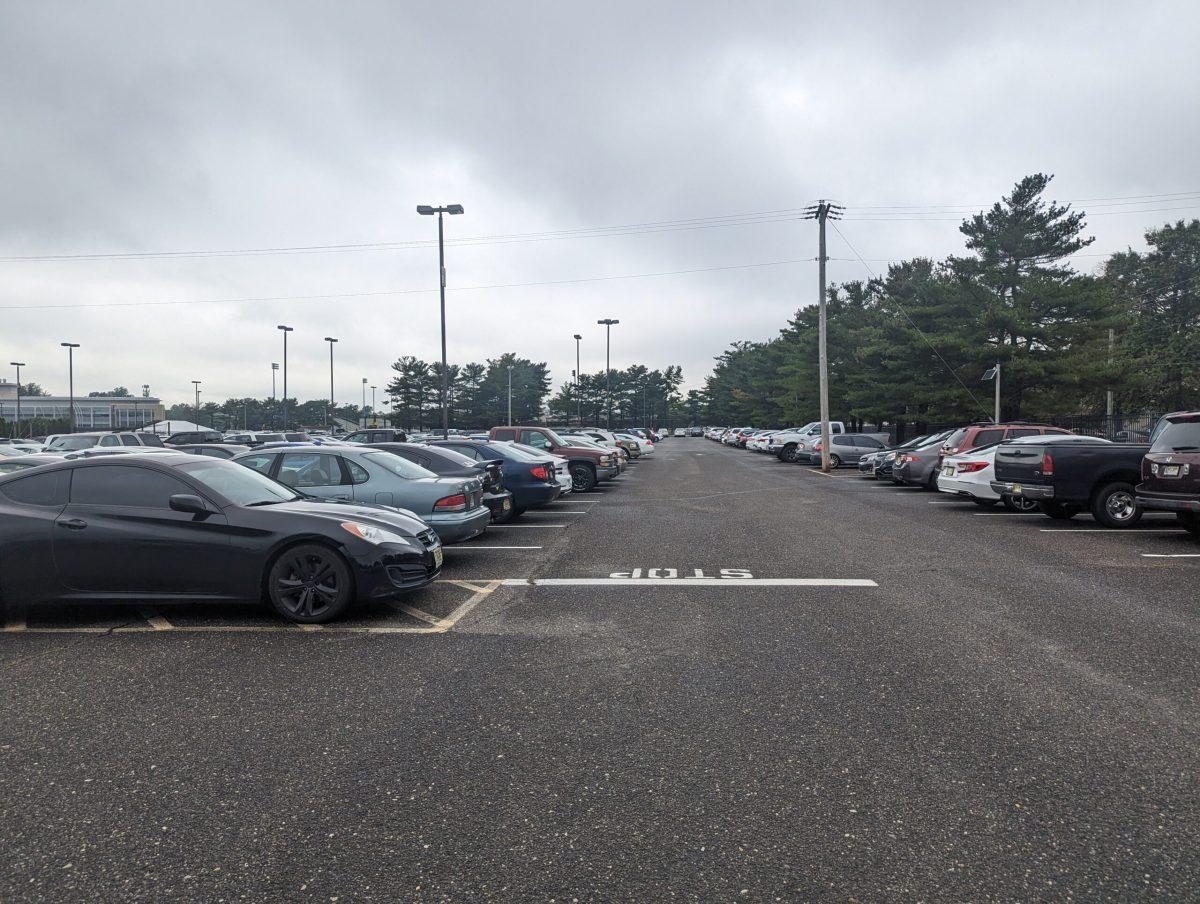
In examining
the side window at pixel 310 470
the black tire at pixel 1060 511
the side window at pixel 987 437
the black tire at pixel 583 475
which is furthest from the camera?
the black tire at pixel 583 475

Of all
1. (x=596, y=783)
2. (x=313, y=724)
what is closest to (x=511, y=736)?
(x=596, y=783)

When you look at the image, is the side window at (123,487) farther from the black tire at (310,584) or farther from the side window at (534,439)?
the side window at (534,439)

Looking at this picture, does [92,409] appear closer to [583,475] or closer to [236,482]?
[583,475]

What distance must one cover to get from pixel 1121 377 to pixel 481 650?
118ft

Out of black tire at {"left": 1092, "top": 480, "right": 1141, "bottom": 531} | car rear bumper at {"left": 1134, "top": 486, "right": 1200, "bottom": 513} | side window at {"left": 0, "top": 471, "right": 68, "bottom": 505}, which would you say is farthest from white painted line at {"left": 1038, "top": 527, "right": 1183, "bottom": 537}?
side window at {"left": 0, "top": 471, "right": 68, "bottom": 505}

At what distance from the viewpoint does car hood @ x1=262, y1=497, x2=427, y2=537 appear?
21.7ft

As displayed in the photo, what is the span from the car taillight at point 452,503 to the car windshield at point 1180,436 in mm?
9263

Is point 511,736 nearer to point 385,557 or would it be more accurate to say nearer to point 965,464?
point 385,557

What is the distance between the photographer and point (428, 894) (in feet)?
8.71

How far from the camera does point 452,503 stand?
928cm

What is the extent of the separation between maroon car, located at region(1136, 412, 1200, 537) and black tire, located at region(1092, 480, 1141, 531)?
5.33ft

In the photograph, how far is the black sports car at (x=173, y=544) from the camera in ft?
20.6

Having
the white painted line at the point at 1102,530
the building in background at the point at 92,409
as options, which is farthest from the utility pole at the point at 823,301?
the building in background at the point at 92,409

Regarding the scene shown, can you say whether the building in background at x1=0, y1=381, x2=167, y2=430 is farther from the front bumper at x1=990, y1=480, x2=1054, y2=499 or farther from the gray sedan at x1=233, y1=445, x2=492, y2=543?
the front bumper at x1=990, y1=480, x2=1054, y2=499
